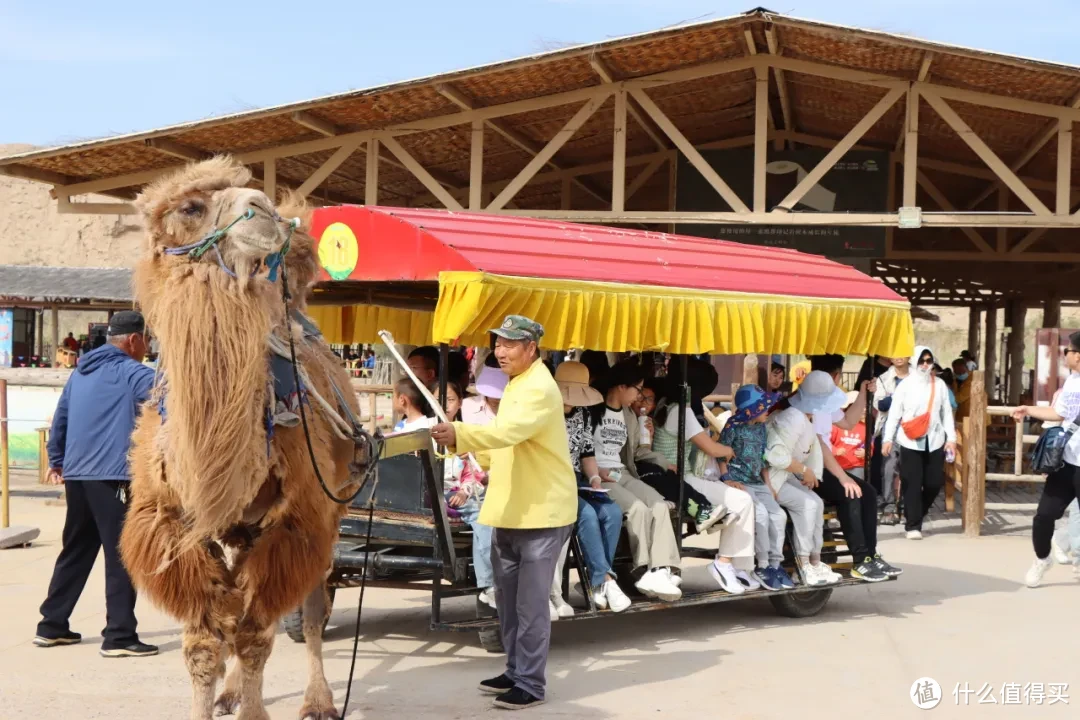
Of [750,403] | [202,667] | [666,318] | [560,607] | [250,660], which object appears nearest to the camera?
[202,667]

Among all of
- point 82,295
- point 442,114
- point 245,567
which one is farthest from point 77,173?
point 245,567

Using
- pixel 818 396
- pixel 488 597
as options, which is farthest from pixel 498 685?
pixel 818 396

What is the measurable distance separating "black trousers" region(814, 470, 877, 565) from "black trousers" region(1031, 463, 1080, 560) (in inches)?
63.6

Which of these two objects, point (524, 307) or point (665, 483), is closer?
point (524, 307)

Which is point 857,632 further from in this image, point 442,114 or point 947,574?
point 442,114

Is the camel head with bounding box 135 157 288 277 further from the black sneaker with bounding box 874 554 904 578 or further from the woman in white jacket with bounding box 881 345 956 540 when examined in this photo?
the woman in white jacket with bounding box 881 345 956 540

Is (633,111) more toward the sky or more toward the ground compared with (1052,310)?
more toward the sky

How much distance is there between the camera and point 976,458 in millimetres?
12188

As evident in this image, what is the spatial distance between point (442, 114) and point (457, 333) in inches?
296

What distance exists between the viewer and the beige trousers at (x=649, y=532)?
23.8ft

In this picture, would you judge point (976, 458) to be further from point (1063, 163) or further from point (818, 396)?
point (818, 396)

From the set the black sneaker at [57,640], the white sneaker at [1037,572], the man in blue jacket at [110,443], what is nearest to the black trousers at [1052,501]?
the white sneaker at [1037,572]

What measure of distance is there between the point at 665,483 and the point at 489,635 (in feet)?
5.53

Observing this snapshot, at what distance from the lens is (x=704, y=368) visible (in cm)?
855
